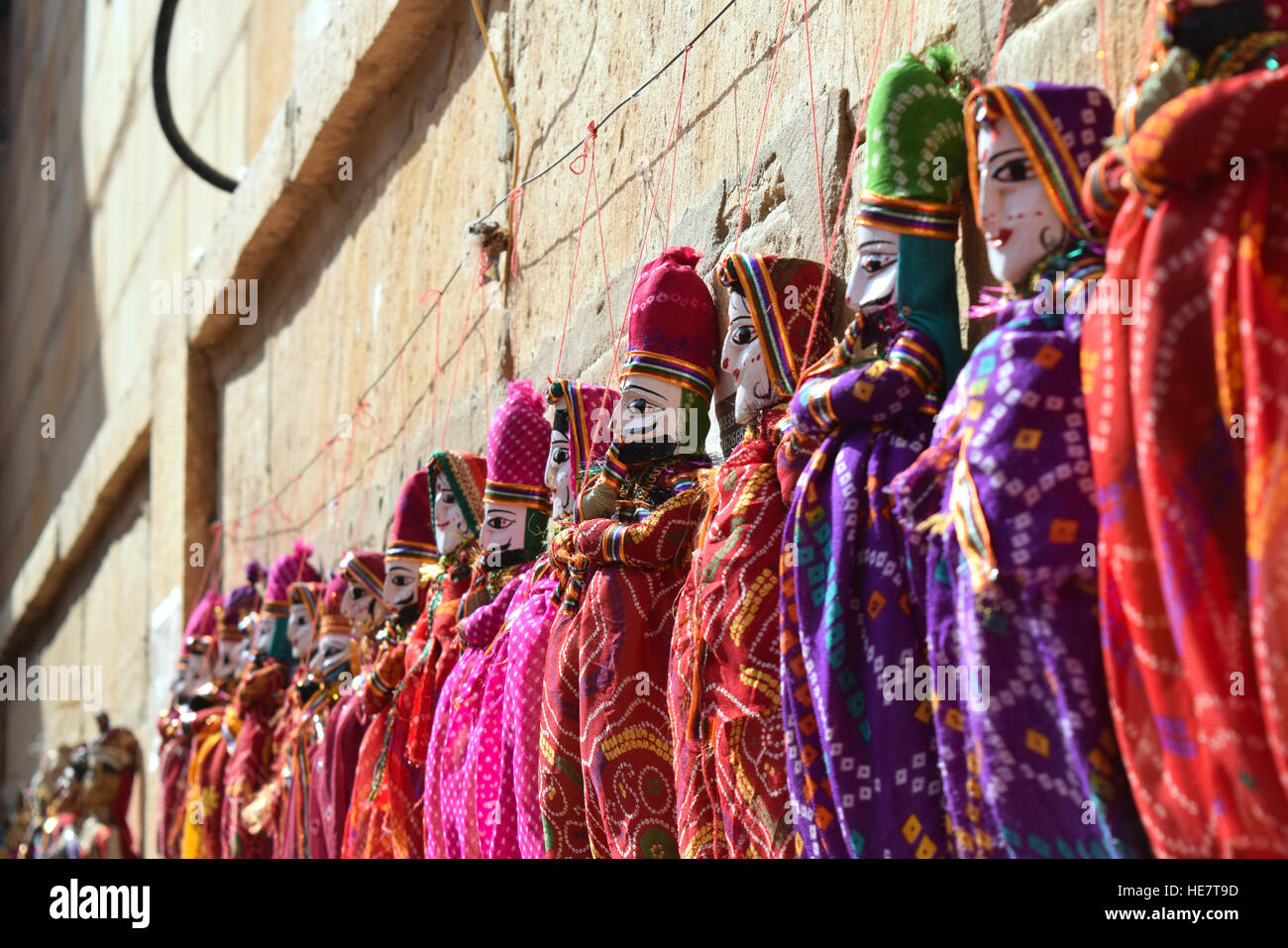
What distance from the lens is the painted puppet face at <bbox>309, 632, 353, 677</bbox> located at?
3.68 metres

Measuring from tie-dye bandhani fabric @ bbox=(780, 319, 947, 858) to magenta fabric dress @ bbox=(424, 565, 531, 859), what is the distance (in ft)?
3.31

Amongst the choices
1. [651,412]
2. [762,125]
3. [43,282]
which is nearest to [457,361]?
[762,125]

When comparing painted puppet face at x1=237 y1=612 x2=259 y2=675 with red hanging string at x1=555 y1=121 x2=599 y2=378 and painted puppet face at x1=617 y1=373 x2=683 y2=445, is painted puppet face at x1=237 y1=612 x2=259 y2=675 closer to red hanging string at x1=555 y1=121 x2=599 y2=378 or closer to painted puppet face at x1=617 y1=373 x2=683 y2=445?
red hanging string at x1=555 y1=121 x2=599 y2=378

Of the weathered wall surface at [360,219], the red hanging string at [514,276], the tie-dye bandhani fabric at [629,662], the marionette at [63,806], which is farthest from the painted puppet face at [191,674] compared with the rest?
the tie-dye bandhani fabric at [629,662]

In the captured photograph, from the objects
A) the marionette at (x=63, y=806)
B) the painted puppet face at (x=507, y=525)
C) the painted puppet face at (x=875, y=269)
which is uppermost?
the painted puppet face at (x=875, y=269)

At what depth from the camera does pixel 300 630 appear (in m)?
4.06

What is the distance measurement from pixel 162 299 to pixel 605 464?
610 centimetres

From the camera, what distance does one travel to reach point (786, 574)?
69.5 inches

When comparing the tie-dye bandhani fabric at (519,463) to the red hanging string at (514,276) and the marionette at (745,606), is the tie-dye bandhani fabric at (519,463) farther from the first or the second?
the red hanging string at (514,276)

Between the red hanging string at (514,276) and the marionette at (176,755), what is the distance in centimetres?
197

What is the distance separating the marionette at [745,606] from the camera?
1.85 meters

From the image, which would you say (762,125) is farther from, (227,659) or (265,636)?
(227,659)

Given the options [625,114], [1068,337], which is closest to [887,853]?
[1068,337]

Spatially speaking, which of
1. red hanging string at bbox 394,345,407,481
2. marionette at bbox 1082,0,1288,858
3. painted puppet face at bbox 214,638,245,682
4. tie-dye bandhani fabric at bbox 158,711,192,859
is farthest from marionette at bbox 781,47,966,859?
tie-dye bandhani fabric at bbox 158,711,192,859
